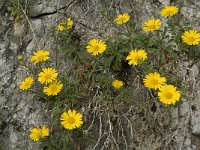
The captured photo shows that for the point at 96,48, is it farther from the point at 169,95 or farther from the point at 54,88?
the point at 169,95

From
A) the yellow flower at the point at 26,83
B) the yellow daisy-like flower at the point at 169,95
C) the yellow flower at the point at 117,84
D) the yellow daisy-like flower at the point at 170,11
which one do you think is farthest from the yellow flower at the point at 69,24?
the yellow daisy-like flower at the point at 169,95

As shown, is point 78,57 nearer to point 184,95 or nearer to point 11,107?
point 11,107

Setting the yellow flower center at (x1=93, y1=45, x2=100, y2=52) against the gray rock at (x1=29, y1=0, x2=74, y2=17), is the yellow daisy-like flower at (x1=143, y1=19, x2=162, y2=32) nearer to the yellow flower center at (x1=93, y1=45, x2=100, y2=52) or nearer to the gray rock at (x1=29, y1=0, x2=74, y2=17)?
the yellow flower center at (x1=93, y1=45, x2=100, y2=52)

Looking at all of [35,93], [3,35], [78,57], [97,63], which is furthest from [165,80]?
[3,35]

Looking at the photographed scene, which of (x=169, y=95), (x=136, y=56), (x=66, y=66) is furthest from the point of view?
(x=66, y=66)

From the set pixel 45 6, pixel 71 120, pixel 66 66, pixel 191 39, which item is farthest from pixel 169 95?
pixel 45 6

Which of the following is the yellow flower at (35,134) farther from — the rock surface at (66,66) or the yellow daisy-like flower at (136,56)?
the yellow daisy-like flower at (136,56)
